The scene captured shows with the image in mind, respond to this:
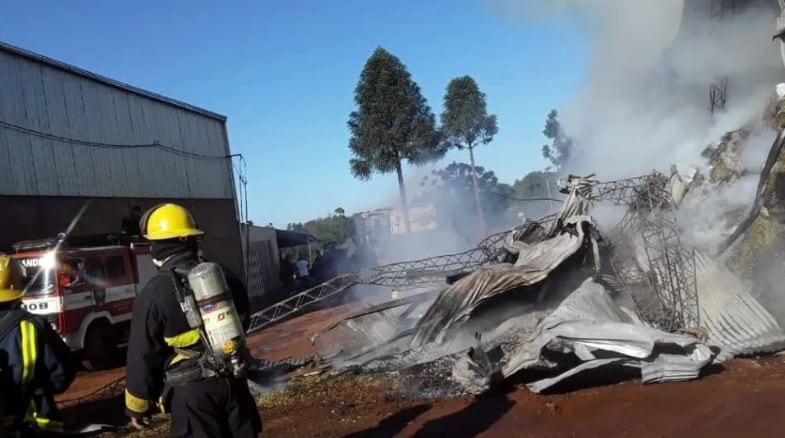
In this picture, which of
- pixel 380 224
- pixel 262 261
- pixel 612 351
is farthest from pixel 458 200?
pixel 612 351

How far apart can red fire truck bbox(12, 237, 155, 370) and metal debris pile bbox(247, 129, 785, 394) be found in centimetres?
465

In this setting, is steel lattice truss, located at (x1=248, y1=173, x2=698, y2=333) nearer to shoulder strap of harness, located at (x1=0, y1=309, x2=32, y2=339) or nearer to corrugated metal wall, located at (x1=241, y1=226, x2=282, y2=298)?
shoulder strap of harness, located at (x1=0, y1=309, x2=32, y2=339)

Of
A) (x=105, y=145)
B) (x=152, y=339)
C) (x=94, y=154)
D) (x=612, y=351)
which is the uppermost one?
(x=105, y=145)

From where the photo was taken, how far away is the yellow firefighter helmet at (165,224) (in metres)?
3.04

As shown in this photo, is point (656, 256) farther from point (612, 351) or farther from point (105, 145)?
point (105, 145)

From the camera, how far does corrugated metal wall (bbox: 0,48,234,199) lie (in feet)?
39.7

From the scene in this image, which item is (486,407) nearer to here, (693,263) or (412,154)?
(693,263)

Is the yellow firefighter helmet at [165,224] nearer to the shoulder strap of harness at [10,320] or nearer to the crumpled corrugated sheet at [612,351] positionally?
A: the shoulder strap of harness at [10,320]

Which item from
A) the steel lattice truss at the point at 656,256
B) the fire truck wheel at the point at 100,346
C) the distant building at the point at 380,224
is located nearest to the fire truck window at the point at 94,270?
the fire truck wheel at the point at 100,346

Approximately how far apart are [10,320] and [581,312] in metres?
5.20

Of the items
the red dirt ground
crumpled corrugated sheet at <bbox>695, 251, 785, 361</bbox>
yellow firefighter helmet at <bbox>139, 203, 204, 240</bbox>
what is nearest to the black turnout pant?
yellow firefighter helmet at <bbox>139, 203, 204, 240</bbox>

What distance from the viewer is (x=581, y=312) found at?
6.42 m

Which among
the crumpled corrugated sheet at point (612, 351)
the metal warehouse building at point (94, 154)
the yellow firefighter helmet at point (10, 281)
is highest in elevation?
the metal warehouse building at point (94, 154)

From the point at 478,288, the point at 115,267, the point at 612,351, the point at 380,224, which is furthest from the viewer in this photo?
the point at 380,224
